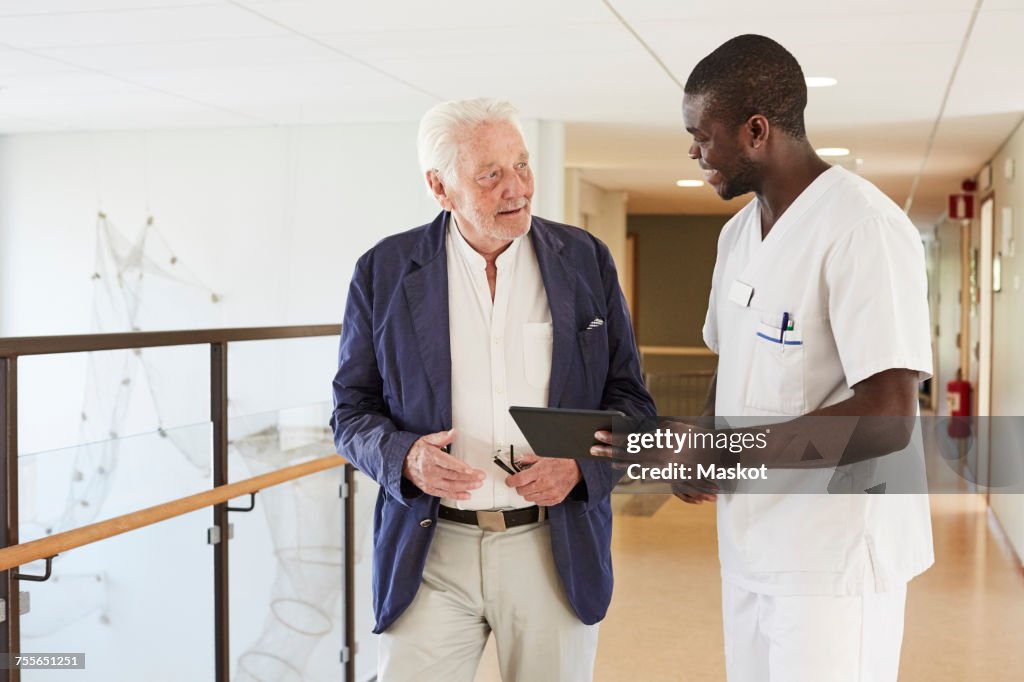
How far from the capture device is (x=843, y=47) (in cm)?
425

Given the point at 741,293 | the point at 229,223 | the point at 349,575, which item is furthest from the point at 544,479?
the point at 229,223

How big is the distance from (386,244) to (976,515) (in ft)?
21.0

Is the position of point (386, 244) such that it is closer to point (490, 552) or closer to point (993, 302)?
point (490, 552)

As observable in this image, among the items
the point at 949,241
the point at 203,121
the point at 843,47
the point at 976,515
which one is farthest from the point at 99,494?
the point at 949,241

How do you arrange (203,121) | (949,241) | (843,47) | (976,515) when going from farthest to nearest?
(949,241), (976,515), (203,121), (843,47)

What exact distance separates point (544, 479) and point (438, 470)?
0.18 metres

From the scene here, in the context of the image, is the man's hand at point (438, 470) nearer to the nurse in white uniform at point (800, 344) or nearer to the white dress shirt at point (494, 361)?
the white dress shirt at point (494, 361)

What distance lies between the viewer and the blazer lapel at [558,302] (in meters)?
1.90

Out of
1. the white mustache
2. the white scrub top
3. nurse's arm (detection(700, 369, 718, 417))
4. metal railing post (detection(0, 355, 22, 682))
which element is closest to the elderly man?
the white mustache

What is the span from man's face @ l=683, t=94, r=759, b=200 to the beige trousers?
0.70 meters

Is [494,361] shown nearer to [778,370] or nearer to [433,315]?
[433,315]

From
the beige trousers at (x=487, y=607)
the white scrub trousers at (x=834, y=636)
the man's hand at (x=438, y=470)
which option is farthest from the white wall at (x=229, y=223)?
the white scrub trousers at (x=834, y=636)

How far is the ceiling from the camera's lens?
12.2 ft

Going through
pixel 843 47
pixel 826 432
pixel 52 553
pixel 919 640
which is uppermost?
pixel 843 47
